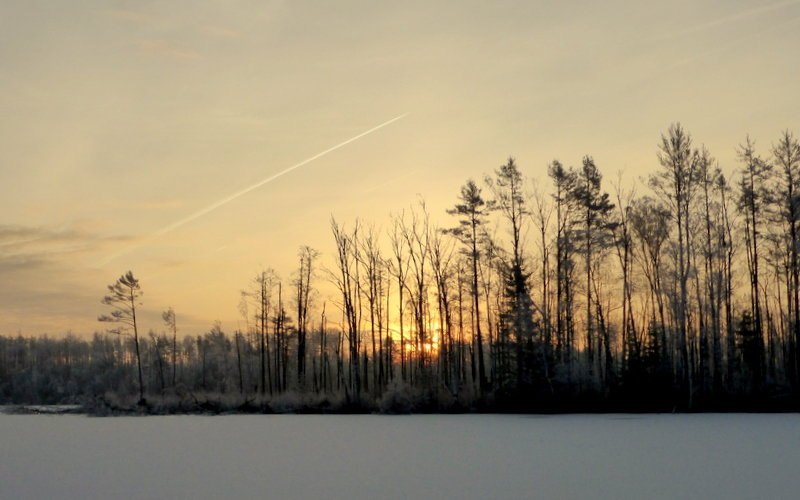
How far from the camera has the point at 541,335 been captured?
103ft

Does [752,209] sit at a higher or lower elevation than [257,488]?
higher

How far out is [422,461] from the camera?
14.2 metres

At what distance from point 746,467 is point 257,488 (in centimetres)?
821

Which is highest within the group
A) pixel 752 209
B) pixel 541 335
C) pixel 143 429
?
pixel 752 209

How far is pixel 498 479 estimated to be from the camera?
1162cm

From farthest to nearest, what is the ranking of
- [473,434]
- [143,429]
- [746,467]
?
[143,429], [473,434], [746,467]

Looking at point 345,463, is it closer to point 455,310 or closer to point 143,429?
point 143,429

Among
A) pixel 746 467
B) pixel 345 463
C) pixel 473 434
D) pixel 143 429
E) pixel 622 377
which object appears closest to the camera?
pixel 746 467

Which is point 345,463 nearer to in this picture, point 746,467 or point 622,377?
point 746,467

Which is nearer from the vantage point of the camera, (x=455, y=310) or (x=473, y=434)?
(x=473, y=434)

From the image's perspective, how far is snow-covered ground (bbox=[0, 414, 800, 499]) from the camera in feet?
35.3

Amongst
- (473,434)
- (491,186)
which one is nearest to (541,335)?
(491,186)

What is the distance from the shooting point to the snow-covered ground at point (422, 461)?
10.8m

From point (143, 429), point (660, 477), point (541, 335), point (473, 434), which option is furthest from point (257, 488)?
point (541, 335)
